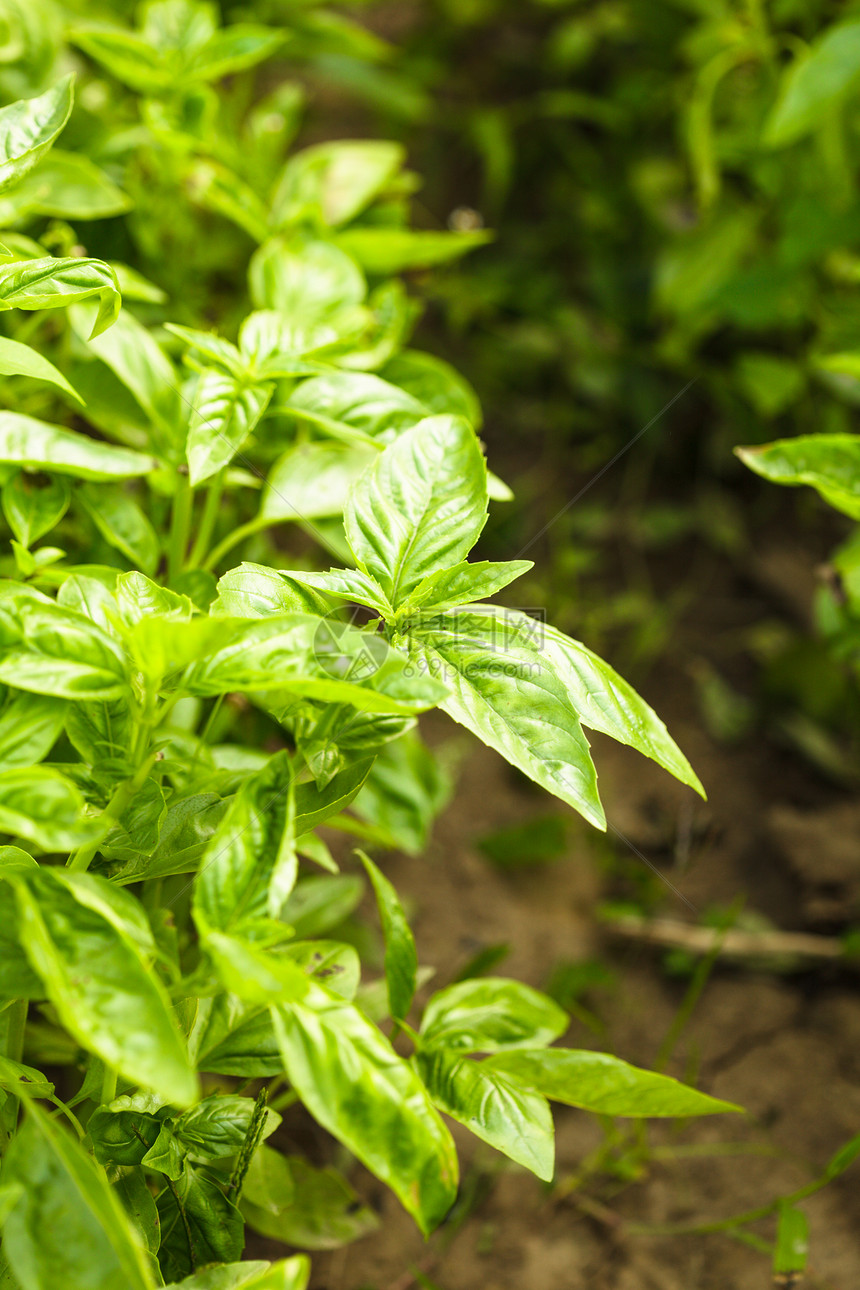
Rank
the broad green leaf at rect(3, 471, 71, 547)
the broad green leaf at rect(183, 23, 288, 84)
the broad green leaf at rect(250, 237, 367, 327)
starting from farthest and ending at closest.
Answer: the broad green leaf at rect(183, 23, 288, 84) → the broad green leaf at rect(250, 237, 367, 327) → the broad green leaf at rect(3, 471, 71, 547)

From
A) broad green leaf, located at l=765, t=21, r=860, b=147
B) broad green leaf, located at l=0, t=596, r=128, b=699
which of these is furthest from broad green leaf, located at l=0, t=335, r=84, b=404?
broad green leaf, located at l=765, t=21, r=860, b=147

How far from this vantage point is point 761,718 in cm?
165

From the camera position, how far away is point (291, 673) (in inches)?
22.1

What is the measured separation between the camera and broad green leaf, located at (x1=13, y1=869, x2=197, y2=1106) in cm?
48

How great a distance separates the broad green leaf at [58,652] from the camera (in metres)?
0.56

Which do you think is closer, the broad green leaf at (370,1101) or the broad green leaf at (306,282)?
the broad green leaf at (370,1101)

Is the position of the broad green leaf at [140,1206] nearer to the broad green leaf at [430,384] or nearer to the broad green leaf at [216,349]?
the broad green leaf at [216,349]

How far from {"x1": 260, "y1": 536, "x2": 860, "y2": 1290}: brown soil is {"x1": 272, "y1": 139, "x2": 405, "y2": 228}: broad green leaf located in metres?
0.89

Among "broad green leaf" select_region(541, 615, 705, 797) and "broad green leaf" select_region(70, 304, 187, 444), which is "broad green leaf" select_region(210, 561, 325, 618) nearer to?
"broad green leaf" select_region(541, 615, 705, 797)

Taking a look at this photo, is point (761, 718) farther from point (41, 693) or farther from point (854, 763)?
point (41, 693)

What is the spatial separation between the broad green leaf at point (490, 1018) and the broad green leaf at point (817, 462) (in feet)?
1.86

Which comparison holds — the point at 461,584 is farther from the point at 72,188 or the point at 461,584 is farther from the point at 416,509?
the point at 72,188

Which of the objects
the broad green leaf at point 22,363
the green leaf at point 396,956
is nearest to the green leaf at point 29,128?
the broad green leaf at point 22,363

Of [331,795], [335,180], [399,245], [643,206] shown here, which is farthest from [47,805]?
[643,206]
